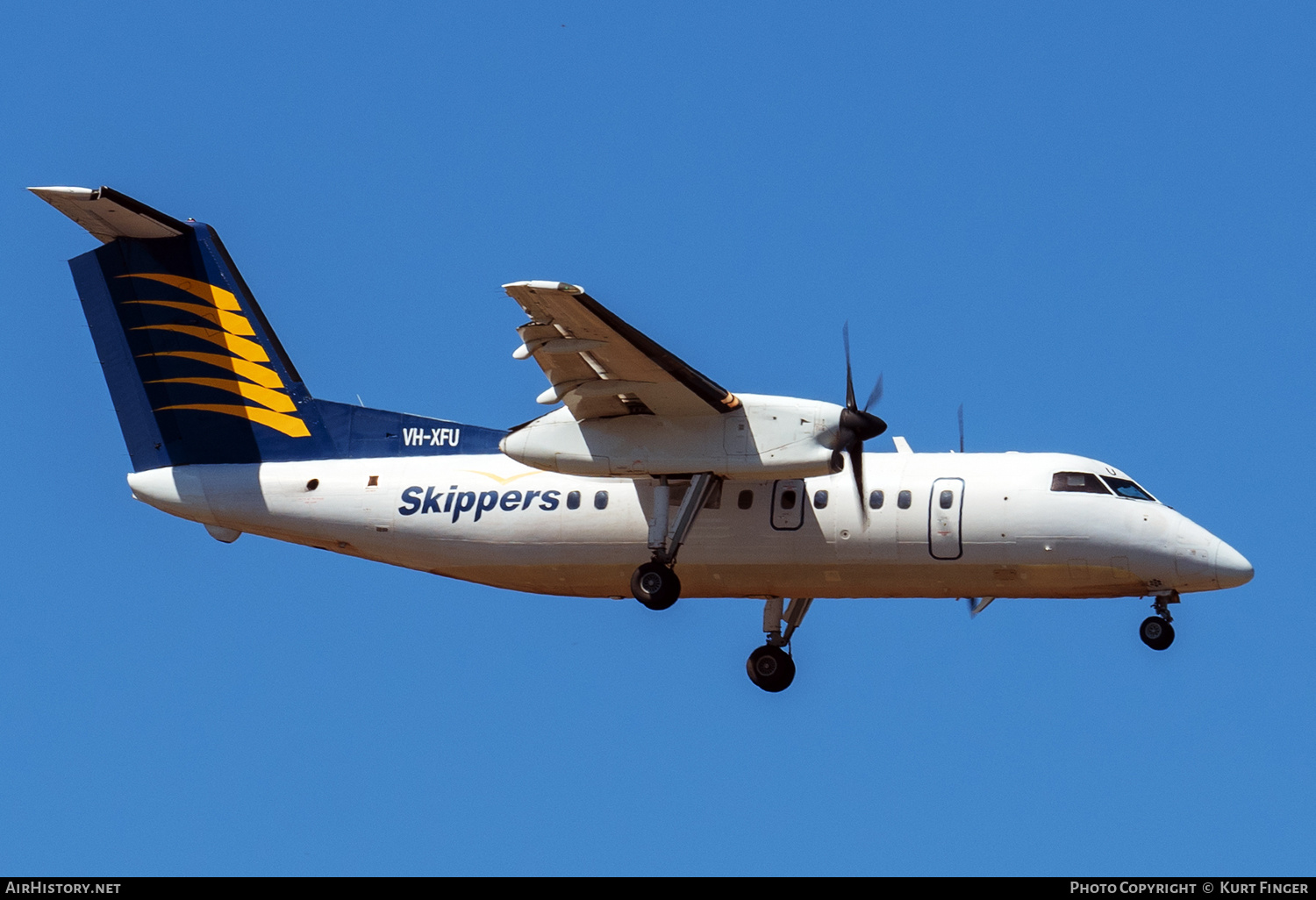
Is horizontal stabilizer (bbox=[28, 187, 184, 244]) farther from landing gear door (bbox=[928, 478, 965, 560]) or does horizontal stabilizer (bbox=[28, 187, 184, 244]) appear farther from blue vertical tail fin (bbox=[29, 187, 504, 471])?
landing gear door (bbox=[928, 478, 965, 560])

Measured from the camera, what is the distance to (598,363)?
2100 centimetres

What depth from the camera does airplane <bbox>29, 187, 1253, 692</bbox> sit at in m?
21.3

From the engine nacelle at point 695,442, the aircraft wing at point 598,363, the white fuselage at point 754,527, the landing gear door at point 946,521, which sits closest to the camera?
the aircraft wing at point 598,363

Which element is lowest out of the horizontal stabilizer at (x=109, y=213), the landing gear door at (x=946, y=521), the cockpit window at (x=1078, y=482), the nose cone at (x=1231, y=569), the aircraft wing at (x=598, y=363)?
the nose cone at (x=1231, y=569)

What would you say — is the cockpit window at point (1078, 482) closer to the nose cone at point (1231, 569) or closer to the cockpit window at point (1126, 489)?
the cockpit window at point (1126, 489)

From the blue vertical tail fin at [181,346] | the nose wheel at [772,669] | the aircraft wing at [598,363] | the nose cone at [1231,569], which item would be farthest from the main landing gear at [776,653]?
the blue vertical tail fin at [181,346]

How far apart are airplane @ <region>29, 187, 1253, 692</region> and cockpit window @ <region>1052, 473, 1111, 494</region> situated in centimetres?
2

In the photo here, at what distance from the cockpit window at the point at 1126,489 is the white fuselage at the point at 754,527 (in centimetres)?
14

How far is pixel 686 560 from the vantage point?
22406 millimetres

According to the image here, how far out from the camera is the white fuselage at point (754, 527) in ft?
70.8

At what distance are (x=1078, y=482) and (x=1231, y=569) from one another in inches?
78.7
